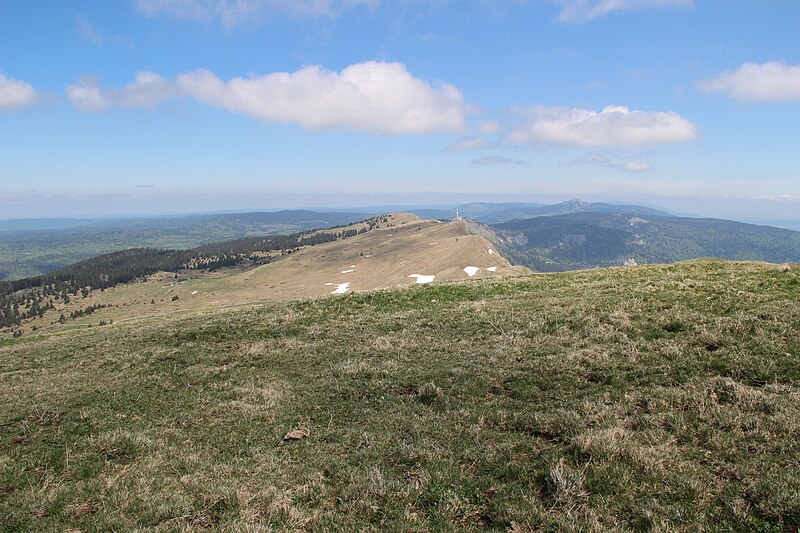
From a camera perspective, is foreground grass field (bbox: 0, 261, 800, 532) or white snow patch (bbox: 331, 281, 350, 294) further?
white snow patch (bbox: 331, 281, 350, 294)

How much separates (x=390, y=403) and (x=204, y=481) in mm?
5225

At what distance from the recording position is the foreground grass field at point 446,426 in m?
7.02

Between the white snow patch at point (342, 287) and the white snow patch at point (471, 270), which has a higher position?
the white snow patch at point (471, 270)

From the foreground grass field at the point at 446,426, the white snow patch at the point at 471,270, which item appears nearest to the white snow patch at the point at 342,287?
the white snow patch at the point at 471,270

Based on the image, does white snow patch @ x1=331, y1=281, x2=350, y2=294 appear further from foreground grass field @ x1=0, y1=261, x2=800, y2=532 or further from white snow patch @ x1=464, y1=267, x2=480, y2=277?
foreground grass field @ x1=0, y1=261, x2=800, y2=532

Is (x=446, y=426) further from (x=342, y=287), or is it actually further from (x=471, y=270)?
(x=342, y=287)

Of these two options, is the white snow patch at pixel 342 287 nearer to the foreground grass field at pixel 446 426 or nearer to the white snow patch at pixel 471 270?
the white snow patch at pixel 471 270

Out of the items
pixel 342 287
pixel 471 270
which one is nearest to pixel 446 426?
pixel 471 270

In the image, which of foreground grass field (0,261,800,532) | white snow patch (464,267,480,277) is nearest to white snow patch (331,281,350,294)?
white snow patch (464,267,480,277)

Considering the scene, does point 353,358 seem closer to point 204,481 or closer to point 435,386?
point 435,386

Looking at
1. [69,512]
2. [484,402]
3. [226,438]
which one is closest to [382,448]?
[484,402]

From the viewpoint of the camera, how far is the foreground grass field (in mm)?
7016

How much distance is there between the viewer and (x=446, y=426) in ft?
33.2

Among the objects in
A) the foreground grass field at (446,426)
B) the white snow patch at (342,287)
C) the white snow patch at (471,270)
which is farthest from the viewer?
the white snow patch at (342,287)
